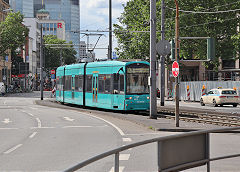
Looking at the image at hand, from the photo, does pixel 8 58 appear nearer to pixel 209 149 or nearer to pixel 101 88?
pixel 101 88

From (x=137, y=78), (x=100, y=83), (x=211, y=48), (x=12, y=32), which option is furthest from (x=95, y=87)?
(x=12, y=32)

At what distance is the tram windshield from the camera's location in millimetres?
27009

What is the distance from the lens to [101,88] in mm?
29297

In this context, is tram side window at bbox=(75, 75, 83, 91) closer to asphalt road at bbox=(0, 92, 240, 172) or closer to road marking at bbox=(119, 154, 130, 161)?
asphalt road at bbox=(0, 92, 240, 172)

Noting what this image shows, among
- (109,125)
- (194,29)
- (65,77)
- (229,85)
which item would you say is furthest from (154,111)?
(194,29)

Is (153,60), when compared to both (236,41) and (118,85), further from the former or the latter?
(236,41)

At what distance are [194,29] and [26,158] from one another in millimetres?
39212

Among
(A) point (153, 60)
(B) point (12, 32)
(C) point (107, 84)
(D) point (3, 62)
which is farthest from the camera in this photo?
(D) point (3, 62)

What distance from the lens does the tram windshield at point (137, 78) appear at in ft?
88.6

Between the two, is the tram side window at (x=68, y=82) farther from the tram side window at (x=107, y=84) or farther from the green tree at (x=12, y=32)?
the green tree at (x=12, y=32)

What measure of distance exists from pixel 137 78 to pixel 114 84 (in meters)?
1.41

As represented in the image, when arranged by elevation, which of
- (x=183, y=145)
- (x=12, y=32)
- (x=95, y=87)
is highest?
(x=12, y=32)

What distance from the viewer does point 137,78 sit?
27.3 m

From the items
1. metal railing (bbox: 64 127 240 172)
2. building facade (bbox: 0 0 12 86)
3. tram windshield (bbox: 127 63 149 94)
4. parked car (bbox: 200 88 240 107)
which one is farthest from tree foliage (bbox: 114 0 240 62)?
building facade (bbox: 0 0 12 86)
